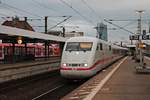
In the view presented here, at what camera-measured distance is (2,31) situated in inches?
1027

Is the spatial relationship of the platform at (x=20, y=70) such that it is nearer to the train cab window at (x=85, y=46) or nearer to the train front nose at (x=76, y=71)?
the train front nose at (x=76, y=71)

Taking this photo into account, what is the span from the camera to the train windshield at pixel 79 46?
69.2 ft

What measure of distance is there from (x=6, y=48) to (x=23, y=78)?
20.5 metres

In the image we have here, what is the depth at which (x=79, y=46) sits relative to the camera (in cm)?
2127

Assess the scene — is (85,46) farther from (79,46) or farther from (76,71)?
(76,71)

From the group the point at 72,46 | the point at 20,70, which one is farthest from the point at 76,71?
the point at 20,70

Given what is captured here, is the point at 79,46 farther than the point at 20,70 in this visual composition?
No

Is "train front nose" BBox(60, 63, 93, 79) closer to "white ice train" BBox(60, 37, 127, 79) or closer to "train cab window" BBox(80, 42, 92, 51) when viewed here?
"white ice train" BBox(60, 37, 127, 79)

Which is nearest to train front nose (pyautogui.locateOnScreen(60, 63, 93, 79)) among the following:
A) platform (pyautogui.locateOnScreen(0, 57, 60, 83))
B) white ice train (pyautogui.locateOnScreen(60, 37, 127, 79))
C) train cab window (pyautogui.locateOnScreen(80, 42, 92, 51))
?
white ice train (pyautogui.locateOnScreen(60, 37, 127, 79))

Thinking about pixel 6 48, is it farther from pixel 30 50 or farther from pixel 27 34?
pixel 27 34

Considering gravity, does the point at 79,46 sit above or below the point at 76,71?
above

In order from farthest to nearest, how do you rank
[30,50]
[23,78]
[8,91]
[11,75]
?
[30,50]
[23,78]
[11,75]
[8,91]

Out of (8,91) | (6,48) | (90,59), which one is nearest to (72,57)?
(90,59)

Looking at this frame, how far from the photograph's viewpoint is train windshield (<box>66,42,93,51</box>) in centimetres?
2108
